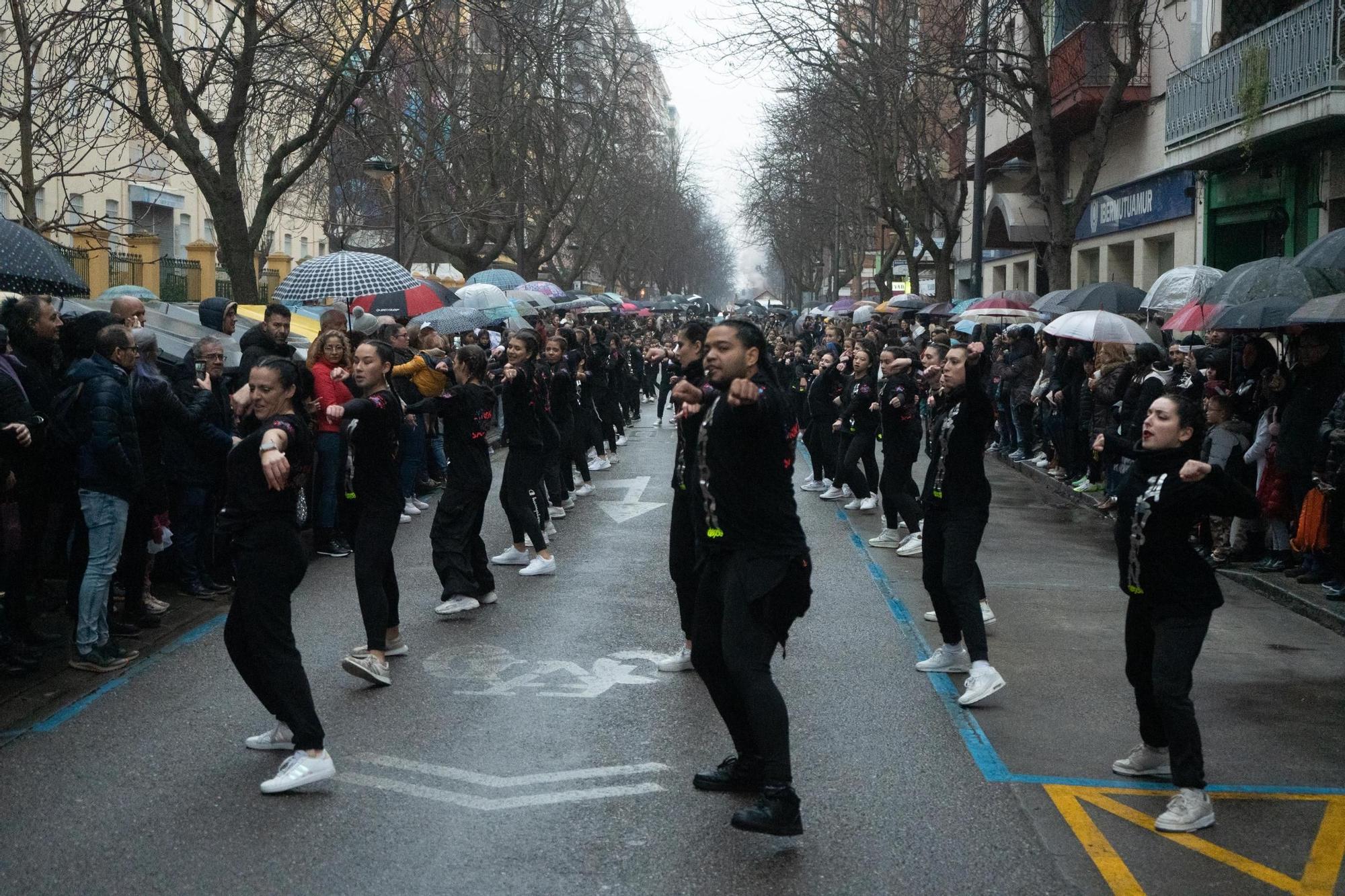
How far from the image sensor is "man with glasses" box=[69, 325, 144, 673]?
762cm

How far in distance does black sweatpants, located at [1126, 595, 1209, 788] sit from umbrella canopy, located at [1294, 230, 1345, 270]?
20.3ft

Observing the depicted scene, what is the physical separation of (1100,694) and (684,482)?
2.38 m

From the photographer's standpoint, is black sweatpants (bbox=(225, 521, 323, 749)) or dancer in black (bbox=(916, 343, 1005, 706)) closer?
black sweatpants (bbox=(225, 521, 323, 749))

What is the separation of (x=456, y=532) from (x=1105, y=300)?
9.88 m

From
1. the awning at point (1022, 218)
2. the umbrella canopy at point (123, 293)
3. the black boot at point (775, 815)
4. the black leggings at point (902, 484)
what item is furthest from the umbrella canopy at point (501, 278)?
the black boot at point (775, 815)

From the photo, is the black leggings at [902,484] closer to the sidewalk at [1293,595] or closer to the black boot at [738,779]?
the sidewalk at [1293,595]

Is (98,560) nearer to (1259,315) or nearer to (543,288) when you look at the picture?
(1259,315)

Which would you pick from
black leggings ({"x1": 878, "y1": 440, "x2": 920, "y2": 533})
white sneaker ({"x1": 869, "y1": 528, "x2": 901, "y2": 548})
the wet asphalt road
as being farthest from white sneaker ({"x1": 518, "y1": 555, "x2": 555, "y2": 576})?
white sneaker ({"x1": 869, "y1": 528, "x2": 901, "y2": 548})

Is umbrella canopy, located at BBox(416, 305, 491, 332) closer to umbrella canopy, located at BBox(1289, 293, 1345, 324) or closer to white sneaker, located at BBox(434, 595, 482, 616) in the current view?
white sneaker, located at BBox(434, 595, 482, 616)

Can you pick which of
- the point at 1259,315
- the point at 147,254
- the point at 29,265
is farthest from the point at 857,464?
the point at 147,254

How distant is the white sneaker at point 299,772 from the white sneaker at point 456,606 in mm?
3497

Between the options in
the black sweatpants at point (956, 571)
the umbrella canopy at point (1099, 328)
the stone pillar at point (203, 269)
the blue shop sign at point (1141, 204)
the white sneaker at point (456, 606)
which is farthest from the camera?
the stone pillar at point (203, 269)

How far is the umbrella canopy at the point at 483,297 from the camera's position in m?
21.1

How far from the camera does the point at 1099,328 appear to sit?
14.7 metres
